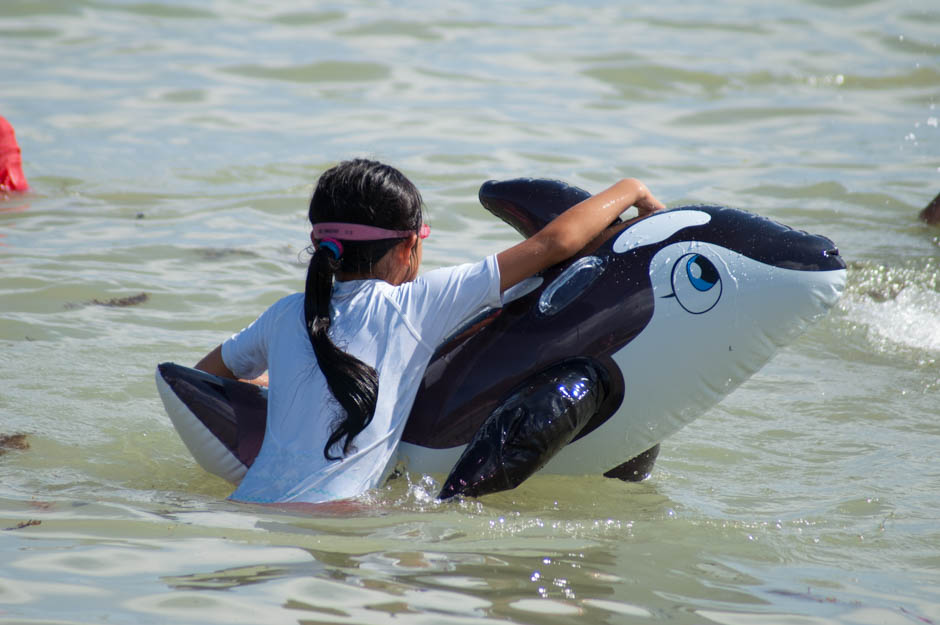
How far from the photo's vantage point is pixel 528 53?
12.7 metres

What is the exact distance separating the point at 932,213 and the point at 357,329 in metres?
5.51

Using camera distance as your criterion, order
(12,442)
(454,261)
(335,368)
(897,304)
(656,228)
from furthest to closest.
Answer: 1. (454,261)
2. (897,304)
3. (12,442)
4. (656,228)
5. (335,368)

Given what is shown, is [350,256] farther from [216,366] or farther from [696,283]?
[696,283]

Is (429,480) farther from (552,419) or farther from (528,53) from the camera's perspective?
(528,53)

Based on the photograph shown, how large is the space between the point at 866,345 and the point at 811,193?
299 centimetres

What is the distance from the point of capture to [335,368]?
3246 mm

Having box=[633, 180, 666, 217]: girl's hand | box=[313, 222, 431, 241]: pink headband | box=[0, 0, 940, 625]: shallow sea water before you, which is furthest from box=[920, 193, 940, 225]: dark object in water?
box=[313, 222, 431, 241]: pink headband

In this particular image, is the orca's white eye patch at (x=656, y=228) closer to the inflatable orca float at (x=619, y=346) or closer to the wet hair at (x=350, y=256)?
the inflatable orca float at (x=619, y=346)

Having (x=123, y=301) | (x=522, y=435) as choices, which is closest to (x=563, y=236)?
(x=522, y=435)

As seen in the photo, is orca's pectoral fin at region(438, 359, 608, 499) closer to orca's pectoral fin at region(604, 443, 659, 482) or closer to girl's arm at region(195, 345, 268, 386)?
orca's pectoral fin at region(604, 443, 659, 482)

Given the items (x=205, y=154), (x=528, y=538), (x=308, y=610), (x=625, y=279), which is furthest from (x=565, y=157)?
(x=308, y=610)

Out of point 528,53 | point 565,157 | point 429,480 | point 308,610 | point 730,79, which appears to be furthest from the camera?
point 528,53

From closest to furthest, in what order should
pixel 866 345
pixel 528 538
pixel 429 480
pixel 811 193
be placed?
pixel 528 538
pixel 429 480
pixel 866 345
pixel 811 193

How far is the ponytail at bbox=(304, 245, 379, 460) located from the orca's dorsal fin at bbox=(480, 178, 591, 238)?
2.67 ft
